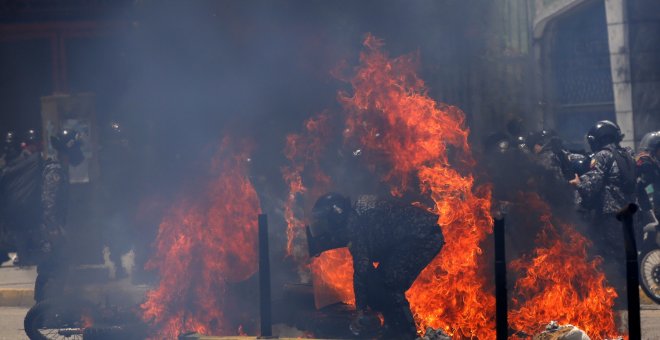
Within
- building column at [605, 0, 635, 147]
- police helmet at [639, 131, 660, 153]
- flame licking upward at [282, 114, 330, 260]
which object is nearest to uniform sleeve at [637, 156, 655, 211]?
police helmet at [639, 131, 660, 153]

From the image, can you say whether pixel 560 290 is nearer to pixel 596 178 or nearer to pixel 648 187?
pixel 596 178

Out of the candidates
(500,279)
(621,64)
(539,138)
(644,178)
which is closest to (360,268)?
(500,279)

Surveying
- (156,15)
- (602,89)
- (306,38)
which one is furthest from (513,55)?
(156,15)

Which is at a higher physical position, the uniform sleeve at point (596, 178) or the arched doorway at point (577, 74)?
the arched doorway at point (577, 74)

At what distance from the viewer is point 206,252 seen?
31.7 feet

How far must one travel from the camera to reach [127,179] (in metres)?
13.5

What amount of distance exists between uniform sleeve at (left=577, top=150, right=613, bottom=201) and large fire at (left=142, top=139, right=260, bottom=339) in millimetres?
3213

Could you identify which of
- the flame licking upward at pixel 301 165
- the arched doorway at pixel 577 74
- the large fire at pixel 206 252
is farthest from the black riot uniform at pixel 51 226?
the arched doorway at pixel 577 74

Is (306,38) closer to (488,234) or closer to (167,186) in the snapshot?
(167,186)

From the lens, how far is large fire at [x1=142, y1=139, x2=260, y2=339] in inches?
352

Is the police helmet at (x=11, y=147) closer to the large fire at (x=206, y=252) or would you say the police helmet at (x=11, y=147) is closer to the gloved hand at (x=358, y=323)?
the large fire at (x=206, y=252)

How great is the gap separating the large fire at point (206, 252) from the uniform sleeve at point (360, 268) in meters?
1.68

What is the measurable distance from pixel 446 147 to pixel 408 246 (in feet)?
7.34

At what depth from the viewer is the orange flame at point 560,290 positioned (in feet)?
26.4
